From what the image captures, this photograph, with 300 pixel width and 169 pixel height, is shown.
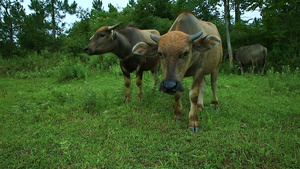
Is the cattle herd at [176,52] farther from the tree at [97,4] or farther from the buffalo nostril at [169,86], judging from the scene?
the tree at [97,4]

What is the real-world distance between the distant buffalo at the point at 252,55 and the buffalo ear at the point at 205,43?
387 inches

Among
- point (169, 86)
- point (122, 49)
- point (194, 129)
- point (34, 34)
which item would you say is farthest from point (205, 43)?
point (34, 34)

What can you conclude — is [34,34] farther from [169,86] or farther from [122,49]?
[169,86]

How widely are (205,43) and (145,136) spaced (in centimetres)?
172

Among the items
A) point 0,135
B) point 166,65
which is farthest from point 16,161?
point 166,65

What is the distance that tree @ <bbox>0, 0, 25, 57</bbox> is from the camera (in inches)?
725

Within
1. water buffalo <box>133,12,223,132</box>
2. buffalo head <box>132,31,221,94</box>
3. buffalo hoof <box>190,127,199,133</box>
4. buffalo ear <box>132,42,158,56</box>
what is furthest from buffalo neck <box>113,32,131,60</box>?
buffalo hoof <box>190,127,199,133</box>

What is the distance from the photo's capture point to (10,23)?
18.6 metres

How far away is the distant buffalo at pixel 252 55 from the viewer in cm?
1229

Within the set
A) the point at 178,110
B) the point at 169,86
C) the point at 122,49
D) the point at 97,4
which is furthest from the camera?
the point at 97,4

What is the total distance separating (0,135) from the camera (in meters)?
3.46

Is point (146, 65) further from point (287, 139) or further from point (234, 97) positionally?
point (287, 139)

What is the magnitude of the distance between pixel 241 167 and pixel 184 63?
5.22ft

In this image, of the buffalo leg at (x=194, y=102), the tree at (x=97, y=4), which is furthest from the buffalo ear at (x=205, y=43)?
the tree at (x=97, y=4)
